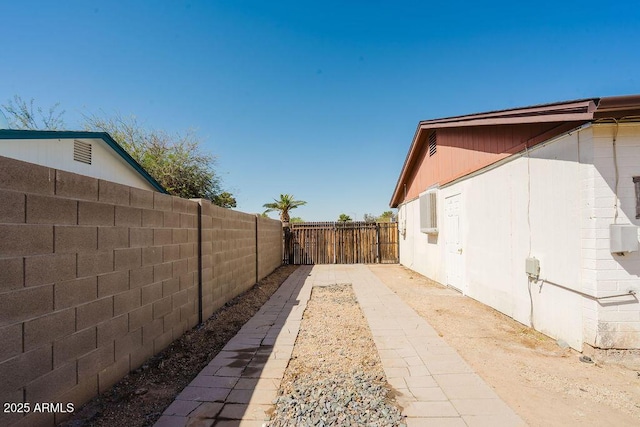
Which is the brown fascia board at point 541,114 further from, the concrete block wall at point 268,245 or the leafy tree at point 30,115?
the leafy tree at point 30,115

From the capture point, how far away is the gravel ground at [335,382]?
2311 mm

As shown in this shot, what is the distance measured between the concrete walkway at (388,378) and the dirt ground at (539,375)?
0.65 ft

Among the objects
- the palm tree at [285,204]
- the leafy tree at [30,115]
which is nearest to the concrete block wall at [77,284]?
the leafy tree at [30,115]

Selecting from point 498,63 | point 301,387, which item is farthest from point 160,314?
point 498,63

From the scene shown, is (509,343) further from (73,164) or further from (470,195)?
(73,164)

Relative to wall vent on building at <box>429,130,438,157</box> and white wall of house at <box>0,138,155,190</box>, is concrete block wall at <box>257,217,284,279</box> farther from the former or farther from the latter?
wall vent on building at <box>429,130,438,157</box>

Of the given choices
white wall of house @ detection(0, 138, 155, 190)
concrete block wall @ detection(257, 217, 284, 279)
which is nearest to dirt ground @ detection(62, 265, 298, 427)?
concrete block wall @ detection(257, 217, 284, 279)

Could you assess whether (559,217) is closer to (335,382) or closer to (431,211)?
(335,382)

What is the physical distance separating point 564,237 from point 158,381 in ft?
16.5

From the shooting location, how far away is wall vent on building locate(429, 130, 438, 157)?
883 centimetres

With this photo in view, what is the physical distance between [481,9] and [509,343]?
7.92 m

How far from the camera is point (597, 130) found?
11.1 feet

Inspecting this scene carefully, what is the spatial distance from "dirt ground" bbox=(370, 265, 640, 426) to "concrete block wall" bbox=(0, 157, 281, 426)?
350 cm

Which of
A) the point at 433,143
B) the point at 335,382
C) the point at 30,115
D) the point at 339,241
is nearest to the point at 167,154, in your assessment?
the point at 30,115
